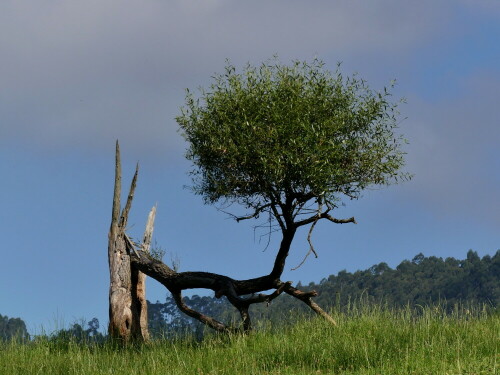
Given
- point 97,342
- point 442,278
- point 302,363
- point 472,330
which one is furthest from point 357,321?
point 442,278

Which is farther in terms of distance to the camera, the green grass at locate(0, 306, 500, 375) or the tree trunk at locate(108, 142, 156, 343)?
the tree trunk at locate(108, 142, 156, 343)

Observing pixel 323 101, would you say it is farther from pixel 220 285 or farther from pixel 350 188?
pixel 220 285

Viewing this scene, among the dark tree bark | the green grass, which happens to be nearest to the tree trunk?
the dark tree bark

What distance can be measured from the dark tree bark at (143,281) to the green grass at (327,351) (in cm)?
192

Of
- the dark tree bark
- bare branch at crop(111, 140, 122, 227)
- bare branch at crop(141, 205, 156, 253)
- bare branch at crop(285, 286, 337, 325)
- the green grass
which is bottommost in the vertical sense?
the green grass

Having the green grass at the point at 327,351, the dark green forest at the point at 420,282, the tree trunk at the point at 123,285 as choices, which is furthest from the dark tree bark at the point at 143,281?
the dark green forest at the point at 420,282

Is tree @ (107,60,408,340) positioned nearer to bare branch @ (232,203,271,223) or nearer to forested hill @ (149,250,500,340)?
bare branch @ (232,203,271,223)

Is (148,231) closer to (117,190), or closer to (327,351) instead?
(117,190)

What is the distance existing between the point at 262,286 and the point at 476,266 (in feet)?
509

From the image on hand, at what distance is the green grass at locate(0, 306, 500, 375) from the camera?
1934cm

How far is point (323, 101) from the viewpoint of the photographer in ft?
89.4

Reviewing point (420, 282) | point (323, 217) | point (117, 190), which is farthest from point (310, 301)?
point (420, 282)

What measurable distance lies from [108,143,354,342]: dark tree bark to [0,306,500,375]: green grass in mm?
1915

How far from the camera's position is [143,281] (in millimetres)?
31891
